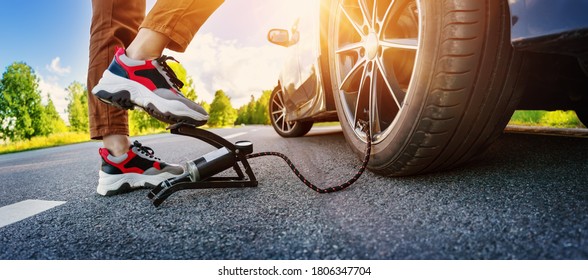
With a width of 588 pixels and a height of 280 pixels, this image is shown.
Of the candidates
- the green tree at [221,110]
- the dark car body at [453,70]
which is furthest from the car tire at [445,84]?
the green tree at [221,110]

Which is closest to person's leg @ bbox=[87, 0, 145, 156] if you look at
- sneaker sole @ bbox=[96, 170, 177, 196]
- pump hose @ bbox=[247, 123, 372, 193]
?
sneaker sole @ bbox=[96, 170, 177, 196]

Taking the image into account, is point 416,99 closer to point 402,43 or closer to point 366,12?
point 402,43

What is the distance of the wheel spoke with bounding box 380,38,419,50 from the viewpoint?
3.70 feet

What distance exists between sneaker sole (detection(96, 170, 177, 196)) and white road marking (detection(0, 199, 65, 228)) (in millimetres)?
156

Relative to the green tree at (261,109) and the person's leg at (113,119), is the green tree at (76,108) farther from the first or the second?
the person's leg at (113,119)

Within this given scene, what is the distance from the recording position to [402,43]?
118 centimetres

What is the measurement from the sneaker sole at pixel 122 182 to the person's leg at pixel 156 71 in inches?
13.4

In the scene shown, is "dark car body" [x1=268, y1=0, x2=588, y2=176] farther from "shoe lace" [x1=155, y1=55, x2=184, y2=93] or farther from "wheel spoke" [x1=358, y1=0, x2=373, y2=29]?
"shoe lace" [x1=155, y1=55, x2=184, y2=93]

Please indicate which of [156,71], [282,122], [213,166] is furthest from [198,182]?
[282,122]

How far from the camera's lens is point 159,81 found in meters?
1.28

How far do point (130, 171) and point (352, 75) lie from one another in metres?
1.10
